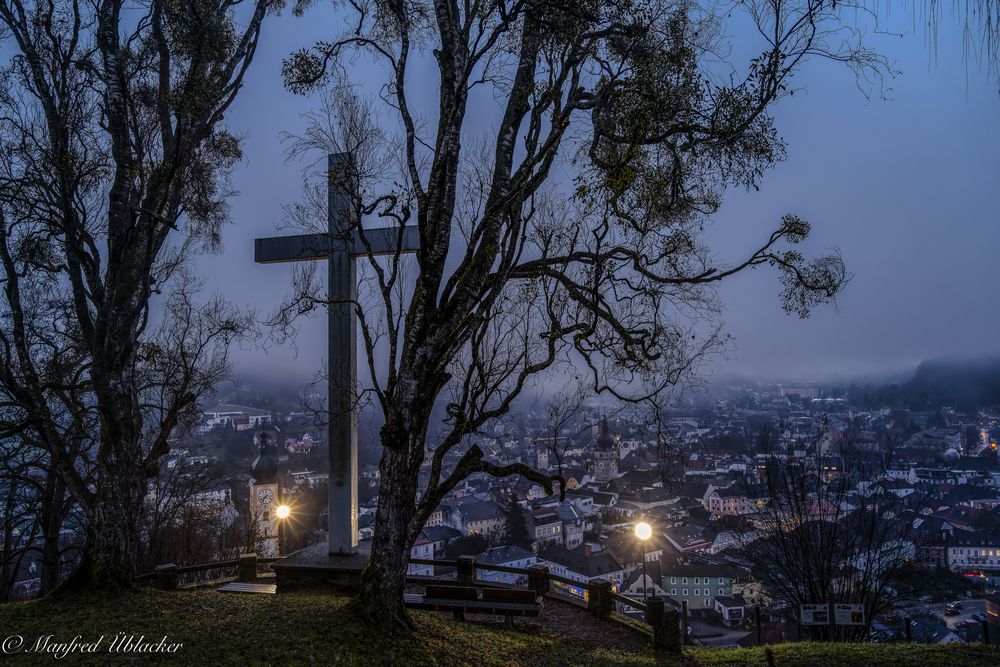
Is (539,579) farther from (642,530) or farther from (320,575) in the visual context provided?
(320,575)

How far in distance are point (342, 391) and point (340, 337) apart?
3.04ft

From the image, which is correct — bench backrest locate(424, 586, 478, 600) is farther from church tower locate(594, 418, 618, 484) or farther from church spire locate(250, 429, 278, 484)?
church tower locate(594, 418, 618, 484)

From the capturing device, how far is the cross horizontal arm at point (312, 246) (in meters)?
8.54

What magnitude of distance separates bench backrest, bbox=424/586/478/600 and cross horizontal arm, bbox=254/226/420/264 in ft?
17.1

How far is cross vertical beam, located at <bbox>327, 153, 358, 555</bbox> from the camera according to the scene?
8664 mm

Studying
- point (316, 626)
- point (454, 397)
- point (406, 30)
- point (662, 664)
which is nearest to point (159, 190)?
point (406, 30)

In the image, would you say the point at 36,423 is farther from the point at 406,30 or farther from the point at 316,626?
the point at 406,30

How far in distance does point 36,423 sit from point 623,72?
8717 millimetres

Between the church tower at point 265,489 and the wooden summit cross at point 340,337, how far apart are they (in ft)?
15.2

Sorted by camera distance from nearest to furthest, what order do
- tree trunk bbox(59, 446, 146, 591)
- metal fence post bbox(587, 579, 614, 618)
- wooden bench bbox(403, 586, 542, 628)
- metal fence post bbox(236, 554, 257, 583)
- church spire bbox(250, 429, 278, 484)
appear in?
tree trunk bbox(59, 446, 146, 591), wooden bench bbox(403, 586, 542, 628), metal fence post bbox(587, 579, 614, 618), metal fence post bbox(236, 554, 257, 583), church spire bbox(250, 429, 278, 484)

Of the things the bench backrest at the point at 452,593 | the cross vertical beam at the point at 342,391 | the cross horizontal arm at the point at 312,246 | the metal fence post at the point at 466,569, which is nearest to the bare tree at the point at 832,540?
the metal fence post at the point at 466,569

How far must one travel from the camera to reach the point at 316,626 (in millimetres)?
5156

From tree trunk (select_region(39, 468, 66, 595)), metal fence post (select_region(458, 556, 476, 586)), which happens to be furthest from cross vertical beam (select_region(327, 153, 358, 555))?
tree trunk (select_region(39, 468, 66, 595))

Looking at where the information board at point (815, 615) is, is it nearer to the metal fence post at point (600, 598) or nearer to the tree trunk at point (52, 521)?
the metal fence post at point (600, 598)
